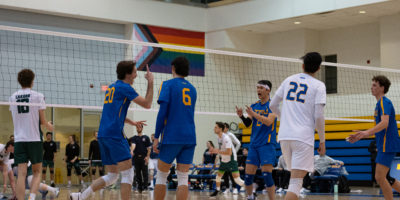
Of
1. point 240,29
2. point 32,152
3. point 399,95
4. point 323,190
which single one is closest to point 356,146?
point 399,95

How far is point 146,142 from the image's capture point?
16.5 meters

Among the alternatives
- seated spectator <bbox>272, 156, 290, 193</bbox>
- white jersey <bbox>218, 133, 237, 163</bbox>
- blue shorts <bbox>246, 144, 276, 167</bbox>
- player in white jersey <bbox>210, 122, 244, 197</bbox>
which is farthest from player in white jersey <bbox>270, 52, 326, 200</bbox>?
seated spectator <bbox>272, 156, 290, 193</bbox>

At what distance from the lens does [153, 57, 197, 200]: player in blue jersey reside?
6.68 metres

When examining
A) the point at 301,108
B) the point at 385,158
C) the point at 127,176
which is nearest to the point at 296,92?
the point at 301,108

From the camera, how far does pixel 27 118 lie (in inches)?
320

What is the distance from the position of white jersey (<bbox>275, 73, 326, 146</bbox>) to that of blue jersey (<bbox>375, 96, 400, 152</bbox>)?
95.9 inches

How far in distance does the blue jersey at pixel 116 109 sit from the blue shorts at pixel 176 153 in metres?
0.57

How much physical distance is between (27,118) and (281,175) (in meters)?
9.94

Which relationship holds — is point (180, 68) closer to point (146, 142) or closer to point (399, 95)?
point (146, 142)

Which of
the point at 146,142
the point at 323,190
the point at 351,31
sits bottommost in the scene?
the point at 323,190

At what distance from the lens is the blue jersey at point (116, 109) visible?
22.3 ft

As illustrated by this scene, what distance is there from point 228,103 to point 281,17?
12.4ft

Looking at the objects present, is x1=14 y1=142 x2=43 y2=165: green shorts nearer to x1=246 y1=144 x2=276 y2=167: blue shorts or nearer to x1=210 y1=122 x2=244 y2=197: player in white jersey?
x1=246 y1=144 x2=276 y2=167: blue shorts

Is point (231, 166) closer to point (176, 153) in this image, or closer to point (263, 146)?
point (263, 146)
